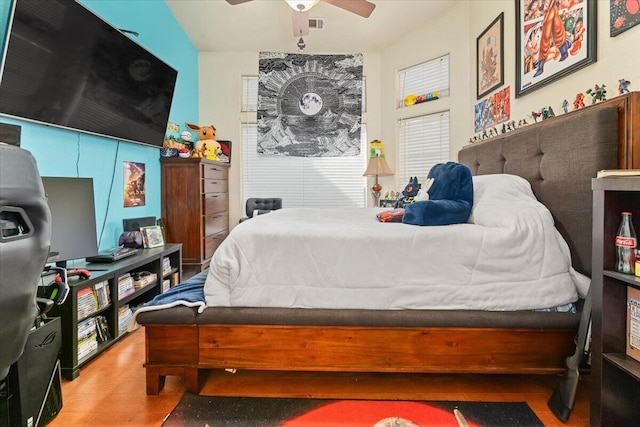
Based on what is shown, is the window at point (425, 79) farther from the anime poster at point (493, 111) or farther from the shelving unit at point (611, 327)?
the shelving unit at point (611, 327)

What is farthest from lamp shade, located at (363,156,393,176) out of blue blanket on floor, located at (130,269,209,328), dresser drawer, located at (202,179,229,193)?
blue blanket on floor, located at (130,269,209,328)

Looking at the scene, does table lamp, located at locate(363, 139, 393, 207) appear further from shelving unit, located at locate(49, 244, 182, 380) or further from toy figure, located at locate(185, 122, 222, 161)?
shelving unit, located at locate(49, 244, 182, 380)

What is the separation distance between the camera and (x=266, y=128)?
4750 millimetres

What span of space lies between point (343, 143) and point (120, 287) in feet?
10.9

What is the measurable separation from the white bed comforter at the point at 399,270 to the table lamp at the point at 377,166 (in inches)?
108

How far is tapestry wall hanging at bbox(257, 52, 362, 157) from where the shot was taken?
4707 millimetres

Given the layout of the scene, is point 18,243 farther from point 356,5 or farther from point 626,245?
point 356,5

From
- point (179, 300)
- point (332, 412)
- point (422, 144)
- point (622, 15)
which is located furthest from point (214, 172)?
point (622, 15)

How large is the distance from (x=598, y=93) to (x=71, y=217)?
3.03 m

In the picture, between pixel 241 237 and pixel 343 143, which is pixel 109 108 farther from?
pixel 343 143

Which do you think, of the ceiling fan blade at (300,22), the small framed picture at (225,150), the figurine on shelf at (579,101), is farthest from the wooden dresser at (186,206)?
the figurine on shelf at (579,101)

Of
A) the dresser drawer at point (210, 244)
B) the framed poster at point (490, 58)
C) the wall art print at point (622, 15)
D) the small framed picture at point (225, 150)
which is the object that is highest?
the framed poster at point (490, 58)

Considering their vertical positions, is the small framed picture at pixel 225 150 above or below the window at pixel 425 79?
below

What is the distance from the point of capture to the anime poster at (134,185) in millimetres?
2998
